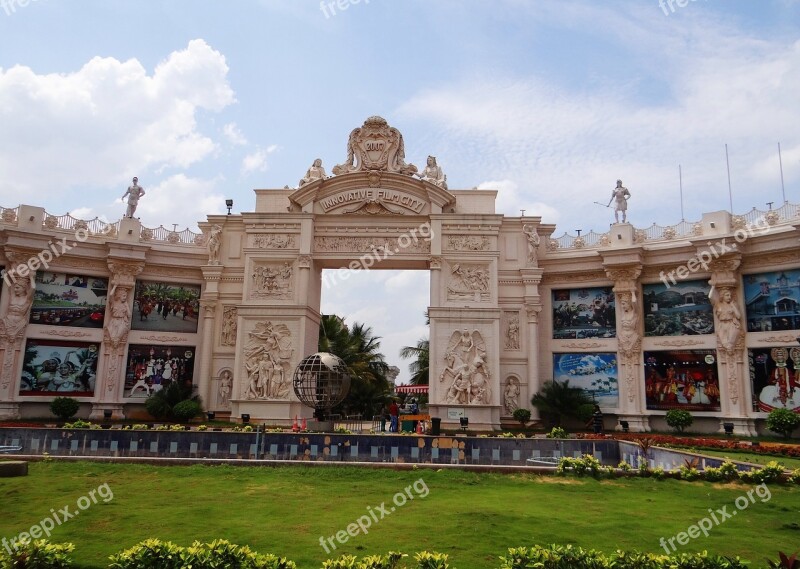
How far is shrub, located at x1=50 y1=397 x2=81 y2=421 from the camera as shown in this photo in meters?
26.7

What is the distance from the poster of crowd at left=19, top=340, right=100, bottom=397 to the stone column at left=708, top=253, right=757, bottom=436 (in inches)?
1155

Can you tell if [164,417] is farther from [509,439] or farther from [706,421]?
[706,421]

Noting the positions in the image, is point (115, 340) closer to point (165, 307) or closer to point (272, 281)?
point (165, 307)

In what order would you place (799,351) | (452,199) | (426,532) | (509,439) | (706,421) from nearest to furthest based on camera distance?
1. (426,532)
2. (509,439)
3. (799,351)
4. (706,421)
5. (452,199)

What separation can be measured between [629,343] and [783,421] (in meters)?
7.09

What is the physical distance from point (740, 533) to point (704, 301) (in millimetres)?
21192

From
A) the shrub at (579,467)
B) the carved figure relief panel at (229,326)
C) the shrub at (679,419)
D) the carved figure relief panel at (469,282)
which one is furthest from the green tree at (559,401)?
the carved figure relief panel at (229,326)

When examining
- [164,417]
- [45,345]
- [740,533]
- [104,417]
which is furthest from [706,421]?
[45,345]

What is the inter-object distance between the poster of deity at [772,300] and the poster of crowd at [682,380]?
2.36 m

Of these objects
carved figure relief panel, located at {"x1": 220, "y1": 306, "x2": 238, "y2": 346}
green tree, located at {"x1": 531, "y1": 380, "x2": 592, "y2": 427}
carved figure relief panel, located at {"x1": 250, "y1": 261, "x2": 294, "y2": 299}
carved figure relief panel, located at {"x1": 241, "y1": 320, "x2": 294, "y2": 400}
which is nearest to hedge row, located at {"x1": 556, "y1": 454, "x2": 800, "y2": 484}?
green tree, located at {"x1": 531, "y1": 380, "x2": 592, "y2": 427}

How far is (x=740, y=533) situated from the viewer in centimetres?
822

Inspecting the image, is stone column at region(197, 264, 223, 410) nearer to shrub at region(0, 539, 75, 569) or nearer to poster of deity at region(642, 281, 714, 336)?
poster of deity at region(642, 281, 714, 336)

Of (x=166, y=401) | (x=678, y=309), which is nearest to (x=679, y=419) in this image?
(x=678, y=309)
